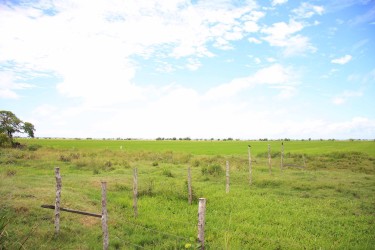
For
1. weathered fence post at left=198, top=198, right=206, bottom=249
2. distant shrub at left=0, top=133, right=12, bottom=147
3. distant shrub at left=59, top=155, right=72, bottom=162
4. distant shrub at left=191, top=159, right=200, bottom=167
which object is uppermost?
distant shrub at left=0, top=133, right=12, bottom=147

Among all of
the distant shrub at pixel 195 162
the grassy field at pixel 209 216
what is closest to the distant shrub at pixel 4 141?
the grassy field at pixel 209 216

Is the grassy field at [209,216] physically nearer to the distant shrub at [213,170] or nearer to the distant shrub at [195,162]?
the distant shrub at [213,170]

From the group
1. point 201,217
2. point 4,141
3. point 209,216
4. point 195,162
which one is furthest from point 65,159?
point 201,217

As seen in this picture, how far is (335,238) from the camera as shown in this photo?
995cm

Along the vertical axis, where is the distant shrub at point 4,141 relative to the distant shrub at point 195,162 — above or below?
above

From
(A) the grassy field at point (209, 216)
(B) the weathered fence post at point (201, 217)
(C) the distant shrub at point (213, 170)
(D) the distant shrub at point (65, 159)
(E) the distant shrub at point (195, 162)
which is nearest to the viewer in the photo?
(B) the weathered fence post at point (201, 217)

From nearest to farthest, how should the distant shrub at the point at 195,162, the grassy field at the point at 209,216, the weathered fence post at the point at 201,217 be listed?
the weathered fence post at the point at 201,217 < the grassy field at the point at 209,216 < the distant shrub at the point at 195,162

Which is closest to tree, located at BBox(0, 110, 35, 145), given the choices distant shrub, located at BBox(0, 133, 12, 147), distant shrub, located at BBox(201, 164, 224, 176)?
distant shrub, located at BBox(0, 133, 12, 147)

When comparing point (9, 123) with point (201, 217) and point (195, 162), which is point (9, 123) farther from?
point (201, 217)

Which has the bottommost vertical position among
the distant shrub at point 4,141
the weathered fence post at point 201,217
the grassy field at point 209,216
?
the grassy field at point 209,216

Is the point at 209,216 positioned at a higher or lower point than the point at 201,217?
lower

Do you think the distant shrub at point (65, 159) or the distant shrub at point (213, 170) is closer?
the distant shrub at point (213, 170)

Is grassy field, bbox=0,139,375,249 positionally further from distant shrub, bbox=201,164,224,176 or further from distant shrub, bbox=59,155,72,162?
distant shrub, bbox=59,155,72,162

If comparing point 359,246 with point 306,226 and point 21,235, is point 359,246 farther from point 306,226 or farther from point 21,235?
point 21,235
